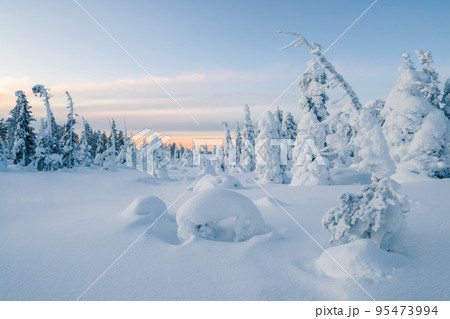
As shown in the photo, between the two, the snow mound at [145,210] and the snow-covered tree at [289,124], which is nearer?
the snow mound at [145,210]

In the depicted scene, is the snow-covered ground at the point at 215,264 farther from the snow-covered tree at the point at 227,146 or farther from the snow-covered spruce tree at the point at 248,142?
the snow-covered tree at the point at 227,146

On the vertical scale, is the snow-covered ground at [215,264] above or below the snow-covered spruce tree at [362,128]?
below

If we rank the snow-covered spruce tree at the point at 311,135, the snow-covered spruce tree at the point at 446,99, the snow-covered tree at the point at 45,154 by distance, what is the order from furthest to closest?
the snow-covered tree at the point at 45,154
the snow-covered spruce tree at the point at 446,99
the snow-covered spruce tree at the point at 311,135

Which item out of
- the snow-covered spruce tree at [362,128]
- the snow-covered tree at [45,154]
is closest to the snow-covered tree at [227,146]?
the snow-covered tree at [45,154]

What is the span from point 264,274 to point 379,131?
7.36m

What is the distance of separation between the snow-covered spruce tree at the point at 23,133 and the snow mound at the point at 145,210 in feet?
110

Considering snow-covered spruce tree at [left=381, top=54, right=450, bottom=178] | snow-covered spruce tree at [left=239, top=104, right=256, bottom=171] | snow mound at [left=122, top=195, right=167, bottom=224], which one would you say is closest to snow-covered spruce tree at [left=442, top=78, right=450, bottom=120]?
snow-covered spruce tree at [left=381, top=54, right=450, bottom=178]

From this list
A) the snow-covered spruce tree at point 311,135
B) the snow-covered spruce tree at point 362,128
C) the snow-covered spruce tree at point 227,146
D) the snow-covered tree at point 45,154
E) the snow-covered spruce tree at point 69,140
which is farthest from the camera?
the snow-covered spruce tree at point 227,146

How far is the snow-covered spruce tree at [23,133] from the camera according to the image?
33.0 metres

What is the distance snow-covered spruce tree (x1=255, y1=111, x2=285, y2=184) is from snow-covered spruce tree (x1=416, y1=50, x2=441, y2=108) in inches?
520

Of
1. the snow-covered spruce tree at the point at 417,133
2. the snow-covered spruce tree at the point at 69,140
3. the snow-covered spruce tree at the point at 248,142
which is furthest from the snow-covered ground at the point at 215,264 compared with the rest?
the snow-covered spruce tree at the point at 248,142

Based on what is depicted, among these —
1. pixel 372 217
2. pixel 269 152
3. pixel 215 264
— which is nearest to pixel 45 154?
pixel 269 152

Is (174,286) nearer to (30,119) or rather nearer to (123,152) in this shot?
(30,119)
